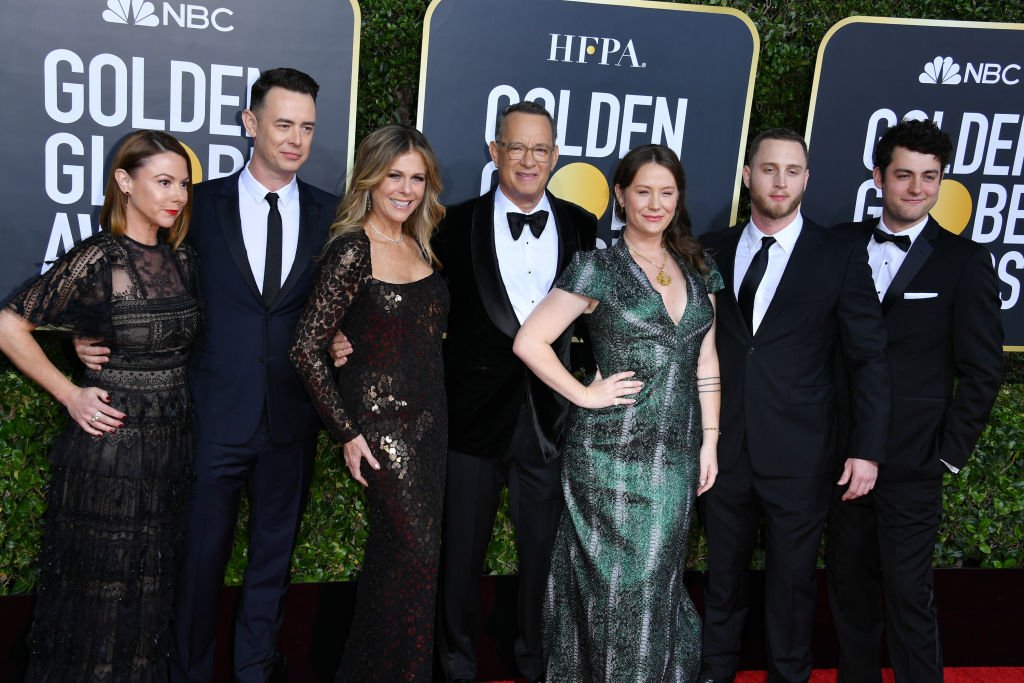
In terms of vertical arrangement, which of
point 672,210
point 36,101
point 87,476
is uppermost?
point 36,101

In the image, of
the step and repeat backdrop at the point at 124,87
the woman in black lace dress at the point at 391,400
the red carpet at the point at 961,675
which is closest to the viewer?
the woman in black lace dress at the point at 391,400

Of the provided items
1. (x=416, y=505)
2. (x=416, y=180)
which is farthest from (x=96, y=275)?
(x=416, y=505)

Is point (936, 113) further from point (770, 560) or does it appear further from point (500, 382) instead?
point (500, 382)

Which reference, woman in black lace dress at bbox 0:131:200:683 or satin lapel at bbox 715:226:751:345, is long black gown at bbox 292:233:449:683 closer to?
woman in black lace dress at bbox 0:131:200:683

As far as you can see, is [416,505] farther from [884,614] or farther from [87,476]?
[884,614]

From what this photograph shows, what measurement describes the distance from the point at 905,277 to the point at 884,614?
1224 mm

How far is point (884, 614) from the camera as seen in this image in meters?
3.19

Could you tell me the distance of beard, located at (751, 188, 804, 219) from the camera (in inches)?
114

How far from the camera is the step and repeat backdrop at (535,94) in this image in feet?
10.4

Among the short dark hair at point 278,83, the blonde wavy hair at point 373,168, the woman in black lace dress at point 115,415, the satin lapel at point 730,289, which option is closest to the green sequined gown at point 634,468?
the satin lapel at point 730,289

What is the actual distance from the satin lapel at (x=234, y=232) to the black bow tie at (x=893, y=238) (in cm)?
205

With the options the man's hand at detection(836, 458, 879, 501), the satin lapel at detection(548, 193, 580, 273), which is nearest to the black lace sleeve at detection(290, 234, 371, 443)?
the satin lapel at detection(548, 193, 580, 273)

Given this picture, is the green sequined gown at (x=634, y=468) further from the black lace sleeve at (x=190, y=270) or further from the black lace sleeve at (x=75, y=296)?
the black lace sleeve at (x=75, y=296)

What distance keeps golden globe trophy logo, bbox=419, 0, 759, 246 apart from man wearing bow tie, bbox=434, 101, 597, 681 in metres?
0.40
